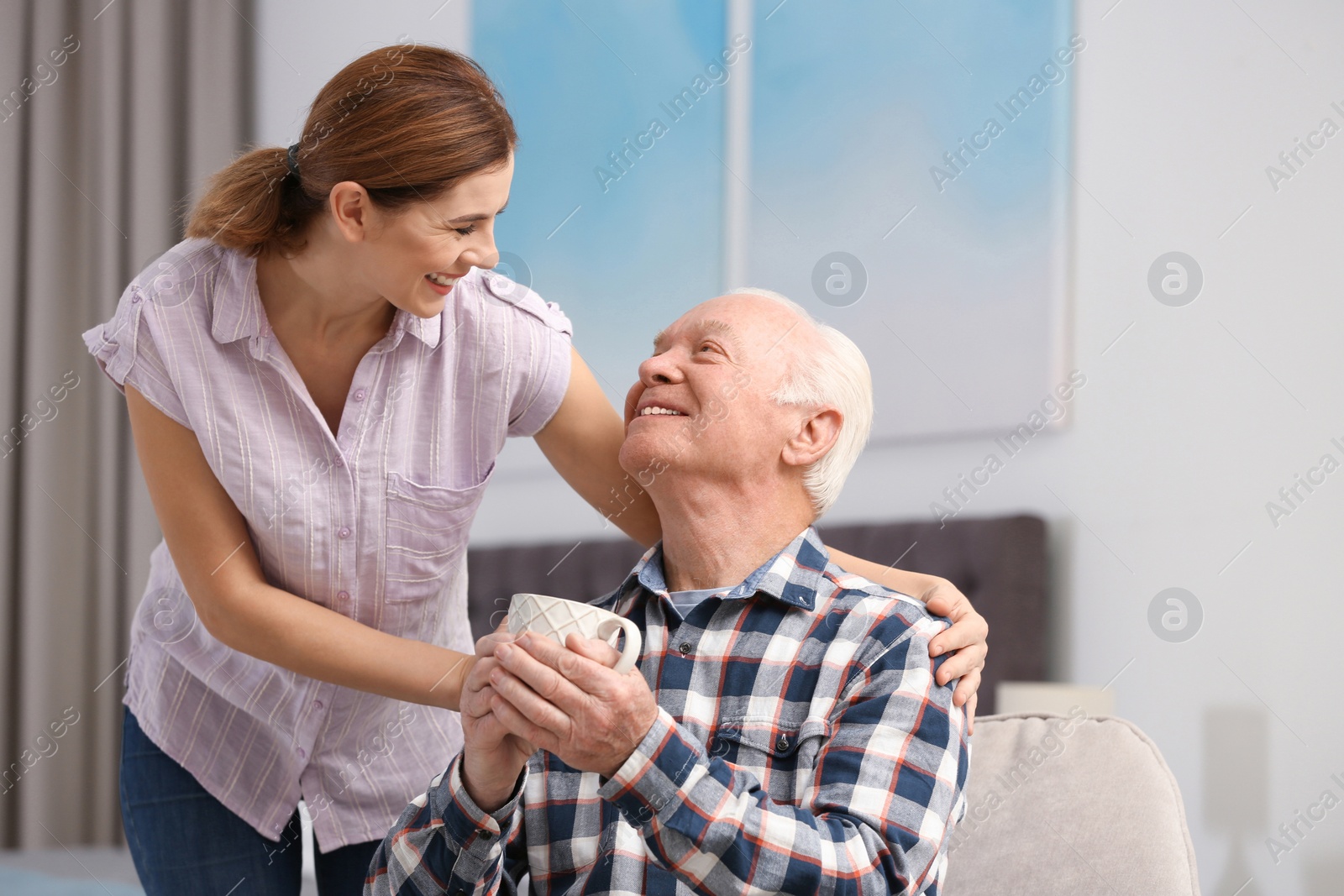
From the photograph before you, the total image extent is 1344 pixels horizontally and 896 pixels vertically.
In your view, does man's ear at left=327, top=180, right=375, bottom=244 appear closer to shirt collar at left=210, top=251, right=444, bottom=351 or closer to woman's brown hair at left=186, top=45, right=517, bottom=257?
woman's brown hair at left=186, top=45, right=517, bottom=257

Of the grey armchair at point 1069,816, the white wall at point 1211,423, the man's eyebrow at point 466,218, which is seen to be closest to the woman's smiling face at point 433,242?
the man's eyebrow at point 466,218

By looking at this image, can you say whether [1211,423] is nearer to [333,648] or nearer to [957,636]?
[957,636]

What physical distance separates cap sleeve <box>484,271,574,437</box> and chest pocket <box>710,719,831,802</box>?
0.47 meters

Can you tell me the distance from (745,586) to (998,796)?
18.1 inches

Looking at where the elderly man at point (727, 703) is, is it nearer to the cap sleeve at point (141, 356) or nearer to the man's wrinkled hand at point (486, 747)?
the man's wrinkled hand at point (486, 747)

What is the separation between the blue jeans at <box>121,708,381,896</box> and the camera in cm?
137

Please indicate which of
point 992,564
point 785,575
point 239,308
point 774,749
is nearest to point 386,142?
point 239,308

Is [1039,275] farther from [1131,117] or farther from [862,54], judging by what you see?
[862,54]

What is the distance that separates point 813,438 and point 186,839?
920 mm

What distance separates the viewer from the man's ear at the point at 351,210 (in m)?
1.18

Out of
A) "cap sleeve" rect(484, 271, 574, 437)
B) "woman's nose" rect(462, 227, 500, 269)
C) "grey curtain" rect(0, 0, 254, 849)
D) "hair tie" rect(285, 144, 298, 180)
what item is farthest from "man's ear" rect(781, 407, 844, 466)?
"grey curtain" rect(0, 0, 254, 849)

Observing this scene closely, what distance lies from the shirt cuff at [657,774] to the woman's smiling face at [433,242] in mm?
538

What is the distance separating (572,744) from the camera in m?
0.93

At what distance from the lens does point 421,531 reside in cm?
138
